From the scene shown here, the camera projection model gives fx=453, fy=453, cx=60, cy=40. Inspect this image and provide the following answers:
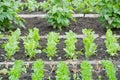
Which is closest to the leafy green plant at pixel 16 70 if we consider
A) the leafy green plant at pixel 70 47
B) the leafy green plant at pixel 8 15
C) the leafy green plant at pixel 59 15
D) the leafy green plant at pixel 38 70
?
the leafy green plant at pixel 38 70

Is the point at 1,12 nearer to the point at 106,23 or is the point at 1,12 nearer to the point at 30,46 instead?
the point at 30,46

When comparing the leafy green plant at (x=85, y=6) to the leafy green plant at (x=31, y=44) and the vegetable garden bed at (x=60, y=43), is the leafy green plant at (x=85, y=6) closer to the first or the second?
the vegetable garden bed at (x=60, y=43)

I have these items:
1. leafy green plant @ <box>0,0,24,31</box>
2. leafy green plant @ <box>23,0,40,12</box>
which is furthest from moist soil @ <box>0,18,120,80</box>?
leafy green plant @ <box>23,0,40,12</box>

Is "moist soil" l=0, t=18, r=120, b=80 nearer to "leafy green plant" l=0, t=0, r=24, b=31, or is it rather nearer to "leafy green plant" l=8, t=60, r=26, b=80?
"leafy green plant" l=8, t=60, r=26, b=80

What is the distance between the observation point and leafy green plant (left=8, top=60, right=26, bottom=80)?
17.8 ft

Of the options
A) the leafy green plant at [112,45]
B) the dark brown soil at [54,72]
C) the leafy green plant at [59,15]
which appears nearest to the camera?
the dark brown soil at [54,72]

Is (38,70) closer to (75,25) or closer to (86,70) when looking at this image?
(86,70)

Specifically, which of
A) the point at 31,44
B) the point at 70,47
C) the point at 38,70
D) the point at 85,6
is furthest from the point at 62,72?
the point at 85,6

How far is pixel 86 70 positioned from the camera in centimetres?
550

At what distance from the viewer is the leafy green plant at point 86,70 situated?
5.43m

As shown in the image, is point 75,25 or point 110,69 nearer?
point 110,69

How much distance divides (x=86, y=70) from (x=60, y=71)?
1.04ft

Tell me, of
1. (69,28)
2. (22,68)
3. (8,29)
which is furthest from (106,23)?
(22,68)

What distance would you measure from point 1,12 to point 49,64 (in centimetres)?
153
